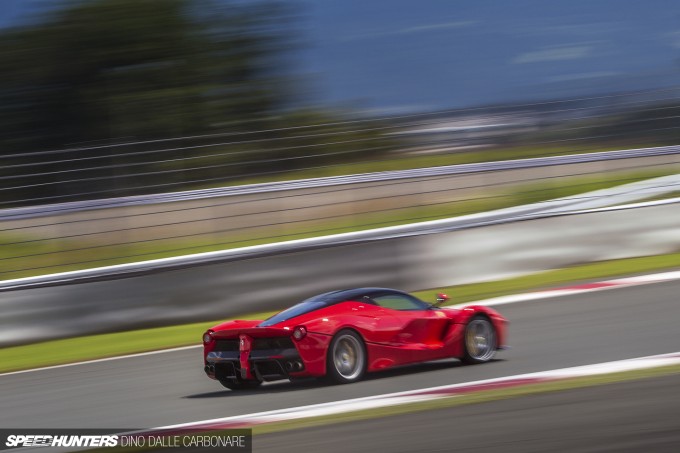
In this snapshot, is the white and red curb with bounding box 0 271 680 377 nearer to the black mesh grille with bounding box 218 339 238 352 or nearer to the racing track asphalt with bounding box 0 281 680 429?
the racing track asphalt with bounding box 0 281 680 429

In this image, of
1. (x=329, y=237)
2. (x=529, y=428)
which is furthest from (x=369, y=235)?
(x=529, y=428)

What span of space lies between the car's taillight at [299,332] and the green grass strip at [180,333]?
3.65 metres

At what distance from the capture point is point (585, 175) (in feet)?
47.8

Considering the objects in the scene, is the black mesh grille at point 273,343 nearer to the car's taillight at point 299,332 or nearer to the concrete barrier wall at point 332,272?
the car's taillight at point 299,332

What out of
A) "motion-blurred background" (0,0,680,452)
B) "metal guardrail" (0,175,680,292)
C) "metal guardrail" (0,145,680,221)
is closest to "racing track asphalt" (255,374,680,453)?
"motion-blurred background" (0,0,680,452)

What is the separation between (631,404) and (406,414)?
129 cm

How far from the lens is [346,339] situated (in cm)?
728

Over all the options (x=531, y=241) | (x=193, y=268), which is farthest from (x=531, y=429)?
(x=531, y=241)

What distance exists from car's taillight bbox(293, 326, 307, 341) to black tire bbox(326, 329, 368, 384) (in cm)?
26

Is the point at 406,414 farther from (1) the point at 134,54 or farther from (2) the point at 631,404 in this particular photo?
(1) the point at 134,54

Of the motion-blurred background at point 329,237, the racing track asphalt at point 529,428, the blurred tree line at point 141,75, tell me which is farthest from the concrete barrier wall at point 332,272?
the blurred tree line at point 141,75

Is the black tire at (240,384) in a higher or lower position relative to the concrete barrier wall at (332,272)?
lower

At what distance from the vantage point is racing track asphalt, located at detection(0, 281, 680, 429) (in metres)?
6.86

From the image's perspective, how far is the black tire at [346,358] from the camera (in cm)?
712
